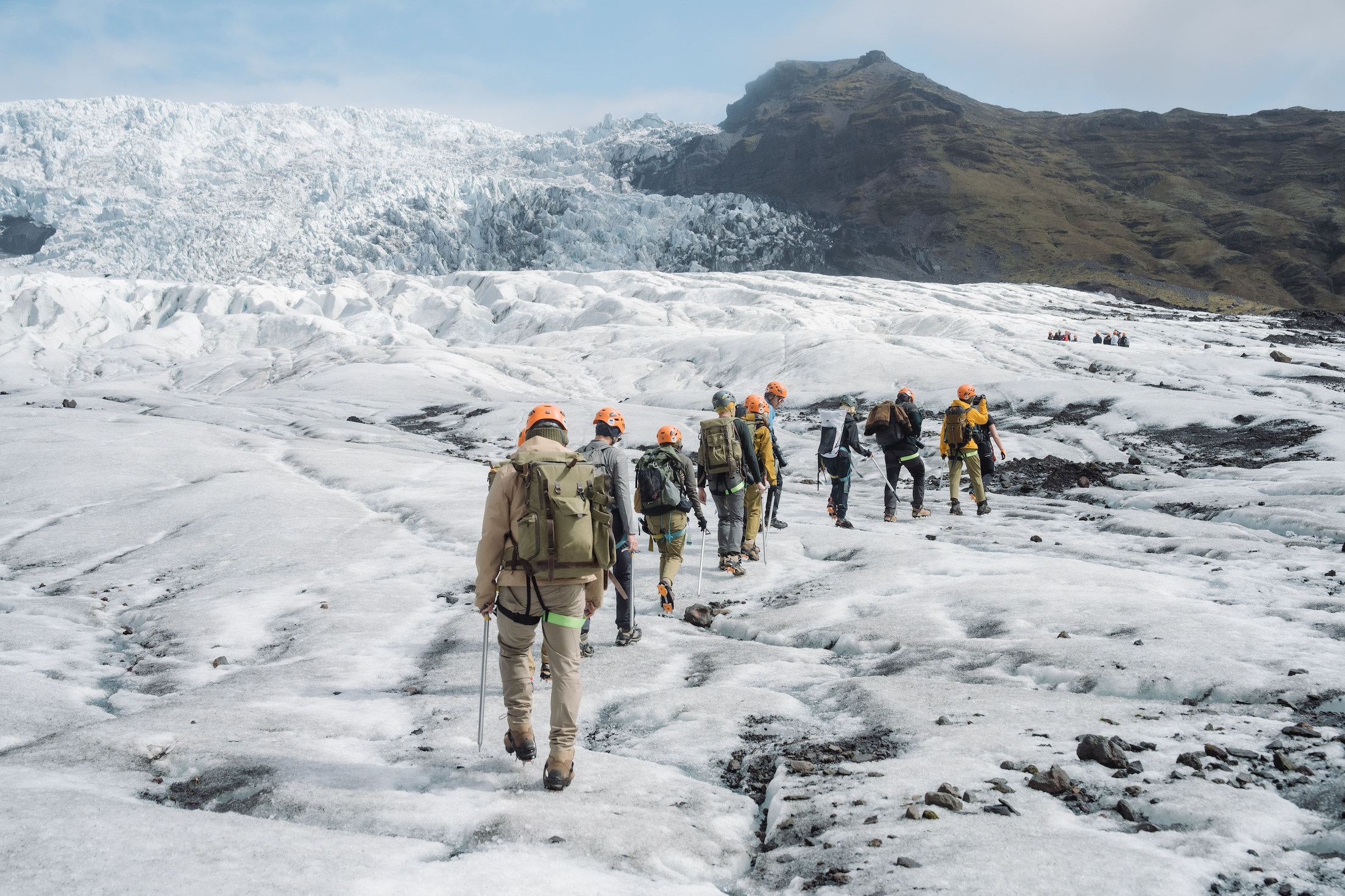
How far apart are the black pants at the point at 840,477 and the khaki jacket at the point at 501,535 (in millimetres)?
9979

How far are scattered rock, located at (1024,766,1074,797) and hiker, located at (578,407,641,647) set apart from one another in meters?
3.34

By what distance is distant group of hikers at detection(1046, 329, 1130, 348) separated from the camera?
45625 millimetres

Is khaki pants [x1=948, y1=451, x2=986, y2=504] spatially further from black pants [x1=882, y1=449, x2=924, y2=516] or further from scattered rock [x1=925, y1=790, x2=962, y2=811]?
scattered rock [x1=925, y1=790, x2=962, y2=811]

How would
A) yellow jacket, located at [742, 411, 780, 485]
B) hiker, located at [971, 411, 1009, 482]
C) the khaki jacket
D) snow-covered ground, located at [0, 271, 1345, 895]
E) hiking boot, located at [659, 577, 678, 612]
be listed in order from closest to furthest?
snow-covered ground, located at [0, 271, 1345, 895], the khaki jacket, hiking boot, located at [659, 577, 678, 612], yellow jacket, located at [742, 411, 780, 485], hiker, located at [971, 411, 1009, 482]

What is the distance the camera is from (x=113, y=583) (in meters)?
11.7

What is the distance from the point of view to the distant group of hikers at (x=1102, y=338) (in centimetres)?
4562

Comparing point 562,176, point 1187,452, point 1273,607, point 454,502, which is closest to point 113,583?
point 454,502

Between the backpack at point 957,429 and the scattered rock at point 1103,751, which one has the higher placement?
the backpack at point 957,429

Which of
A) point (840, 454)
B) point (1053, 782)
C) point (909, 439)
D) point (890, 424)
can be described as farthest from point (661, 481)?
point (909, 439)

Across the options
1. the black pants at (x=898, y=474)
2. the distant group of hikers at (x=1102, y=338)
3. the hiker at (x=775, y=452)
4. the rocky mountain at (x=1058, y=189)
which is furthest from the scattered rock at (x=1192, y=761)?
the rocky mountain at (x=1058, y=189)

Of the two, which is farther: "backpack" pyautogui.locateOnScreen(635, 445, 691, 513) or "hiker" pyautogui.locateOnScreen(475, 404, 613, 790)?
"backpack" pyautogui.locateOnScreen(635, 445, 691, 513)

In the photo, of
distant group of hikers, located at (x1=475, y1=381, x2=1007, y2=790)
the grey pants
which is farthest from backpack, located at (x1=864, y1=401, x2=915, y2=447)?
the grey pants

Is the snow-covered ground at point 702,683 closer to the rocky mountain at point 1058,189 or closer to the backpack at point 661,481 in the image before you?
the backpack at point 661,481

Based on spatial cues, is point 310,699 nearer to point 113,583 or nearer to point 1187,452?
point 113,583
